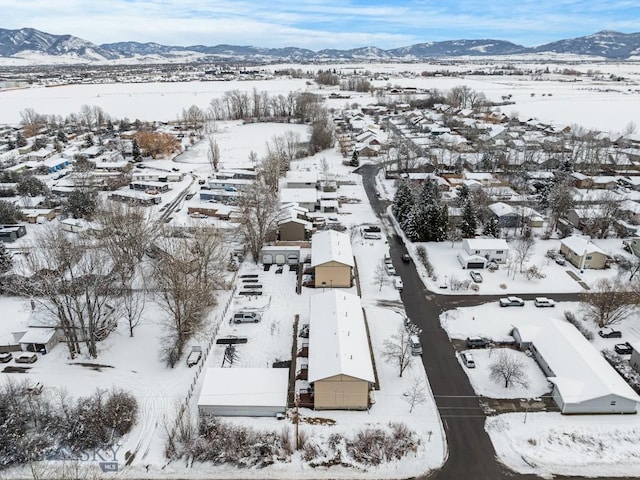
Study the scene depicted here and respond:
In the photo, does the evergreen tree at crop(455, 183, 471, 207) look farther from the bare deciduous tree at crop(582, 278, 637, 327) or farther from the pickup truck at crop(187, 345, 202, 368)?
the pickup truck at crop(187, 345, 202, 368)

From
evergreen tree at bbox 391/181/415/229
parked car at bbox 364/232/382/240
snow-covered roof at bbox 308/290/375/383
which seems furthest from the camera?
evergreen tree at bbox 391/181/415/229

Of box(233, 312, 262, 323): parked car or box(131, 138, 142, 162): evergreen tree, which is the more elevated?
box(131, 138, 142, 162): evergreen tree

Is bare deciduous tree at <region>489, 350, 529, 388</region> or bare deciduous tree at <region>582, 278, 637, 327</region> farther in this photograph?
bare deciduous tree at <region>582, 278, 637, 327</region>

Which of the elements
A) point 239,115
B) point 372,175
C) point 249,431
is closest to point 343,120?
point 239,115

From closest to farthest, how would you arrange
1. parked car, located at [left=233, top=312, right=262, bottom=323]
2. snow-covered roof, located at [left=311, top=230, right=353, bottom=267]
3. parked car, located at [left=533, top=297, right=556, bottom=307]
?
parked car, located at [left=233, top=312, right=262, bottom=323] < parked car, located at [left=533, top=297, right=556, bottom=307] < snow-covered roof, located at [left=311, top=230, right=353, bottom=267]

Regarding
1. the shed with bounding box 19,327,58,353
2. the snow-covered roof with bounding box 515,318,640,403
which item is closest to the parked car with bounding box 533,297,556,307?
the snow-covered roof with bounding box 515,318,640,403

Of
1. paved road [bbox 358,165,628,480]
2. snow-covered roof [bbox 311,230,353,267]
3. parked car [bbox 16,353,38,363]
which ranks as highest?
snow-covered roof [bbox 311,230,353,267]

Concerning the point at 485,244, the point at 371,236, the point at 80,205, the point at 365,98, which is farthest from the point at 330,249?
the point at 365,98
